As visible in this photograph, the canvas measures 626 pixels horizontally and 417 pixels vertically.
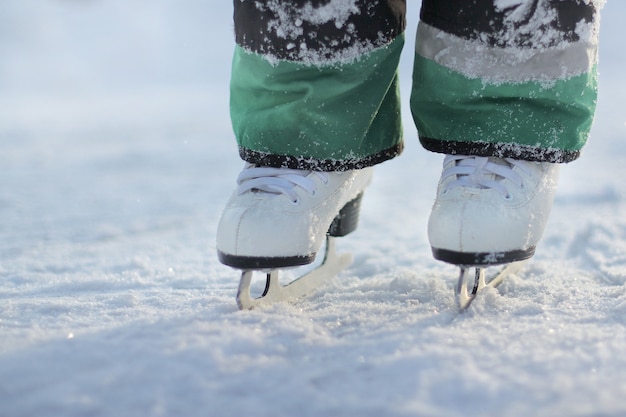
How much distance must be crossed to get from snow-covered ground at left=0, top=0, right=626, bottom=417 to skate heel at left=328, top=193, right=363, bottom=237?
90 mm

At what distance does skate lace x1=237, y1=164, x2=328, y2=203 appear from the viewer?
94 cm

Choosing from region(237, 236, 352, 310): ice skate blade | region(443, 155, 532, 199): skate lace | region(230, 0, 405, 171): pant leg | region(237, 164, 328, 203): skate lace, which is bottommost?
region(237, 236, 352, 310): ice skate blade

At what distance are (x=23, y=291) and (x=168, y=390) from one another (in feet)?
2.07

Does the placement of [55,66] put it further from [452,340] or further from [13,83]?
[452,340]

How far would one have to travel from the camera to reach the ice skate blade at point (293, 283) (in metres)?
0.90

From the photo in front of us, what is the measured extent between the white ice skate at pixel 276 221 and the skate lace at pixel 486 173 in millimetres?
172

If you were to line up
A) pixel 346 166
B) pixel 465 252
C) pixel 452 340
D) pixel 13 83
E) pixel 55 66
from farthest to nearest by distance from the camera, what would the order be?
pixel 55 66, pixel 13 83, pixel 346 166, pixel 465 252, pixel 452 340

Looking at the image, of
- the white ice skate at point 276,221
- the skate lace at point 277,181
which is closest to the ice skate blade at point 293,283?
the white ice skate at point 276,221

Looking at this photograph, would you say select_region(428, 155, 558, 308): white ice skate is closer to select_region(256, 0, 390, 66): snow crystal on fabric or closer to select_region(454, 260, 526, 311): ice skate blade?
select_region(454, 260, 526, 311): ice skate blade

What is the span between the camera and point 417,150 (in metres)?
2.89

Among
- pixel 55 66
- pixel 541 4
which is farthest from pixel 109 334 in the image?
pixel 55 66

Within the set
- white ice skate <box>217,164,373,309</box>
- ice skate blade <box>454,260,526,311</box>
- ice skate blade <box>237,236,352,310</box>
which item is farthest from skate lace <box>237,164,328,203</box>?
ice skate blade <box>454,260,526,311</box>

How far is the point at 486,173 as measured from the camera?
0.93 metres

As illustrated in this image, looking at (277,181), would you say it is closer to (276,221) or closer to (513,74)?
(276,221)
